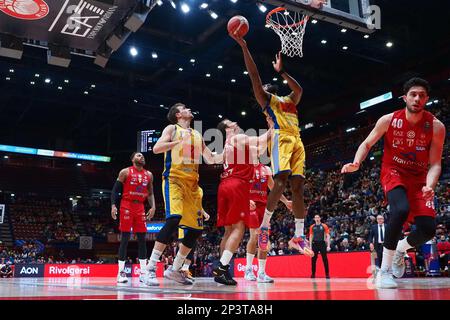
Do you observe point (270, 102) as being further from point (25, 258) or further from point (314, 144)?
point (314, 144)

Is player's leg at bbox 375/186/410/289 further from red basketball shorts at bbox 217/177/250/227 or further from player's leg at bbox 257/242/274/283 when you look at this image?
player's leg at bbox 257/242/274/283

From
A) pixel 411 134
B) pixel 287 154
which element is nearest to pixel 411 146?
pixel 411 134

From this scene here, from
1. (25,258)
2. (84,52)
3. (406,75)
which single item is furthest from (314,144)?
(84,52)

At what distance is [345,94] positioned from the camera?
85.4ft

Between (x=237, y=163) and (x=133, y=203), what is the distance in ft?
8.00

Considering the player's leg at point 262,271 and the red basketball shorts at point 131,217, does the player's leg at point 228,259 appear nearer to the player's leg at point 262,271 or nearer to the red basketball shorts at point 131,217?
the player's leg at point 262,271

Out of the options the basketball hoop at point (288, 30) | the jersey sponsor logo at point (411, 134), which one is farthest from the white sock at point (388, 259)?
the basketball hoop at point (288, 30)

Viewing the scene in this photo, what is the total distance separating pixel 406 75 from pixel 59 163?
27.3 metres

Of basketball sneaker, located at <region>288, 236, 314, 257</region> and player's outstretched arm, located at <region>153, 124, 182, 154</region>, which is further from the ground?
player's outstretched arm, located at <region>153, 124, 182, 154</region>

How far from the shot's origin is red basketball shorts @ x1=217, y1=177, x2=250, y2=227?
5.66 metres

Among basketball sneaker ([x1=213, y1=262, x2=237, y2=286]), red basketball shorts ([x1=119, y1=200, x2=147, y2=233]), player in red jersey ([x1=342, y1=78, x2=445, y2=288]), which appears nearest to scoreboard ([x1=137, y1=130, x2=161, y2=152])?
red basketball shorts ([x1=119, y1=200, x2=147, y2=233])

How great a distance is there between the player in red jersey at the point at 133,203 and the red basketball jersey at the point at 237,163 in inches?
80.0

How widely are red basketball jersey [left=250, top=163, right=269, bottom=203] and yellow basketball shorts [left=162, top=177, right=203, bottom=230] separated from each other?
6.07ft

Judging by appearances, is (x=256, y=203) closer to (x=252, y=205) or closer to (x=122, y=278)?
(x=252, y=205)
